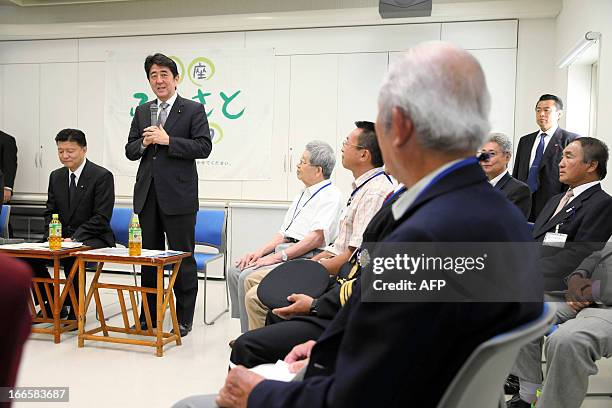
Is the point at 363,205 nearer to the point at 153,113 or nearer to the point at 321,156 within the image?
the point at 321,156

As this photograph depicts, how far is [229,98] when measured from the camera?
6.05 meters

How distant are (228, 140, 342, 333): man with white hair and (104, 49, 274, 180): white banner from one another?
7.75 feet

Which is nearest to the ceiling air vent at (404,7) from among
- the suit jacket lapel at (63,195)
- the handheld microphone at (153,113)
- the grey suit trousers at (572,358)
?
the handheld microphone at (153,113)

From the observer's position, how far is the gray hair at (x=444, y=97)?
3.36ft

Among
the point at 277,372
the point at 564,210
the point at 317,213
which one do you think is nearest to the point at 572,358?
the point at 564,210

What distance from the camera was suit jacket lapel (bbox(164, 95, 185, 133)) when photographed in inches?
152

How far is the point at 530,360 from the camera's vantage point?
256cm

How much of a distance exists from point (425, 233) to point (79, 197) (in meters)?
3.68

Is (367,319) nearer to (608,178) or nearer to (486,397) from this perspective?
(486,397)

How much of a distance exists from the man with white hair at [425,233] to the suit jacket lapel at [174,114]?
9.55ft

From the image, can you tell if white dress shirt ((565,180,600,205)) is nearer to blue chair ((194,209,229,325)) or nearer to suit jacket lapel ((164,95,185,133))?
suit jacket lapel ((164,95,185,133))

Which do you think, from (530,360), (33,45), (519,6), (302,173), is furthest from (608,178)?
(33,45)

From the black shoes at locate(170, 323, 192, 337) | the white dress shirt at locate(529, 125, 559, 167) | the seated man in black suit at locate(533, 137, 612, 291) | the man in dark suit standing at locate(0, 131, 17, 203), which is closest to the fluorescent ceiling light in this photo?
the white dress shirt at locate(529, 125, 559, 167)

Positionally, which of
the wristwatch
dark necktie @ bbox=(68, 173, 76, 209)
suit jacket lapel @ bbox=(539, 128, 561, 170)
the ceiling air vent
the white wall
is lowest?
the wristwatch
